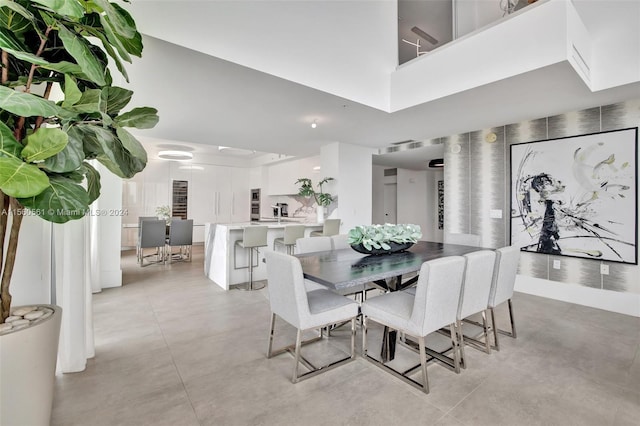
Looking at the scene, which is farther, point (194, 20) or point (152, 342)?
point (152, 342)

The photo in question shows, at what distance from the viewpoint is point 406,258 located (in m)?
2.52

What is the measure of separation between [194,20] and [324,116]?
204 centimetres

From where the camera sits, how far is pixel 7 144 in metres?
0.91

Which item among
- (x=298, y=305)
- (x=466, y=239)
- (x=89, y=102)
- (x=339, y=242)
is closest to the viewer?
(x=89, y=102)

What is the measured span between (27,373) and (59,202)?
28.2 inches

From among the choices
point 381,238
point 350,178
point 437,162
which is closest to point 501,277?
point 381,238

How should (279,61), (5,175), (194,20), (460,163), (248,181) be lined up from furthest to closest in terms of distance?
(248,181) → (460,163) → (279,61) → (194,20) → (5,175)

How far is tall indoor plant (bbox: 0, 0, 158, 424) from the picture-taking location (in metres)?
0.89

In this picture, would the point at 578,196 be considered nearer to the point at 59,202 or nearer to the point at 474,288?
the point at 474,288

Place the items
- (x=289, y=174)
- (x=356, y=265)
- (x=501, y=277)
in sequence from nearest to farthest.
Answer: (x=356, y=265), (x=501, y=277), (x=289, y=174)

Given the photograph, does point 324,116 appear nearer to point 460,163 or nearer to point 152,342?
point 460,163

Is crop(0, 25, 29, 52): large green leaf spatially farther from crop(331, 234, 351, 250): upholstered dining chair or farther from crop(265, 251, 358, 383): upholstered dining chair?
crop(331, 234, 351, 250): upholstered dining chair

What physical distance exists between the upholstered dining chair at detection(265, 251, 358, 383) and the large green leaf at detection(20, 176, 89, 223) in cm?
115

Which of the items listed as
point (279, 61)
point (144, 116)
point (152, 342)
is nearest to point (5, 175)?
point (144, 116)
